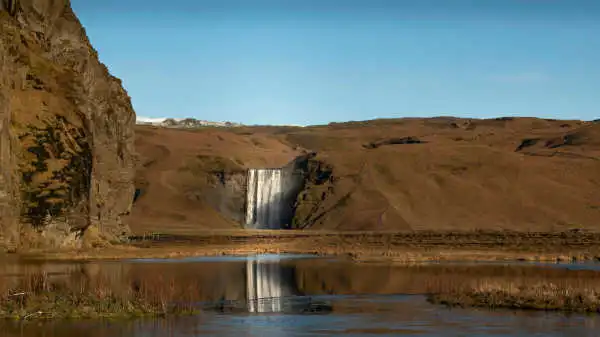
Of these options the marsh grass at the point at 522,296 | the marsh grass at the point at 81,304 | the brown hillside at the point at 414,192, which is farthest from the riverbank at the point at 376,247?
the marsh grass at the point at 81,304

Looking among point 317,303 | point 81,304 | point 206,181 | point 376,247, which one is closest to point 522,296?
point 317,303

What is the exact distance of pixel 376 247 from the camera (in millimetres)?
82625

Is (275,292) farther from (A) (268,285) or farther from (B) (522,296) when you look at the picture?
(B) (522,296)

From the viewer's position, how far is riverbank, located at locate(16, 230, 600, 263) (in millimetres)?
68250

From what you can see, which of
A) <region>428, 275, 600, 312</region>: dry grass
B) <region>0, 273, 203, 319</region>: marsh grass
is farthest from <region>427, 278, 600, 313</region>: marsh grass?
<region>0, 273, 203, 319</region>: marsh grass

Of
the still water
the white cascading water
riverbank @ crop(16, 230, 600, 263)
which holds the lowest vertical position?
the still water

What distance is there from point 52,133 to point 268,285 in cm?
2533

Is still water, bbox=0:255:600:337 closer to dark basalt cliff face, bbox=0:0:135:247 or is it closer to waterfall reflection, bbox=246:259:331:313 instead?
waterfall reflection, bbox=246:259:331:313

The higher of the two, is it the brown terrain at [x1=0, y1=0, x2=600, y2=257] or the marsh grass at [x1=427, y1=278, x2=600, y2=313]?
the brown terrain at [x1=0, y1=0, x2=600, y2=257]

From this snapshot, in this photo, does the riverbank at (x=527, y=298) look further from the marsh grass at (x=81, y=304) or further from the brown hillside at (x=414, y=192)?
the brown hillside at (x=414, y=192)

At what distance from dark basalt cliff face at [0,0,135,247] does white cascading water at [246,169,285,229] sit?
5210 centimetres

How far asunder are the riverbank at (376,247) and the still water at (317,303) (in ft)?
17.7

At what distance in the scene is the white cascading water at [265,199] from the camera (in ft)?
462

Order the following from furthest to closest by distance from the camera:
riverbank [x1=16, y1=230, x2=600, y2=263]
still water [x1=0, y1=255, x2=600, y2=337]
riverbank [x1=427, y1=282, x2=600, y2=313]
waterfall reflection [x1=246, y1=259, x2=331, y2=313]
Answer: riverbank [x1=16, y1=230, x2=600, y2=263] < waterfall reflection [x1=246, y1=259, x2=331, y2=313] < riverbank [x1=427, y1=282, x2=600, y2=313] < still water [x1=0, y1=255, x2=600, y2=337]
